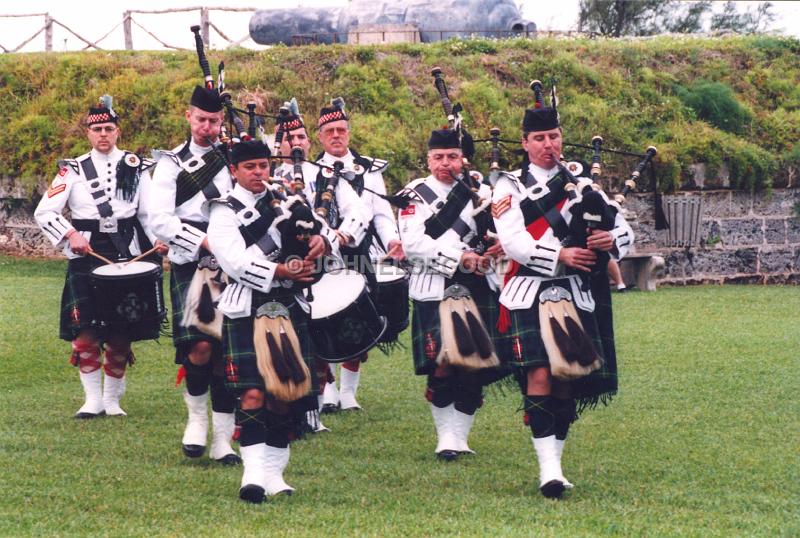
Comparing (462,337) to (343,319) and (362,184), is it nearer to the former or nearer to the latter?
(343,319)

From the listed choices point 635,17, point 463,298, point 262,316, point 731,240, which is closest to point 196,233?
point 262,316

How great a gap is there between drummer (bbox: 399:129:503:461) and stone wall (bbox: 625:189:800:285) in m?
9.55

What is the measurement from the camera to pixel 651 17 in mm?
28703

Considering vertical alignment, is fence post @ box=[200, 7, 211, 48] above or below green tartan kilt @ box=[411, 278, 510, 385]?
above

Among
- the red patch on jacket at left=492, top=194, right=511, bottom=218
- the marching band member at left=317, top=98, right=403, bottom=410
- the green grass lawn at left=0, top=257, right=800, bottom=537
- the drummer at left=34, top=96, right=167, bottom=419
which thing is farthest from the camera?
the drummer at left=34, top=96, right=167, bottom=419

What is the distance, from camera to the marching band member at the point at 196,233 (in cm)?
669

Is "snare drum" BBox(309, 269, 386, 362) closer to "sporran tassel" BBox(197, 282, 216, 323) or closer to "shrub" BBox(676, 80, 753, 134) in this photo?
"sporran tassel" BBox(197, 282, 216, 323)

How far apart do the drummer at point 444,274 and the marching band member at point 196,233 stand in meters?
1.10

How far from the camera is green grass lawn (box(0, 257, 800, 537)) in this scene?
Result: 543 cm

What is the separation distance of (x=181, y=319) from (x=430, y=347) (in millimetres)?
1371

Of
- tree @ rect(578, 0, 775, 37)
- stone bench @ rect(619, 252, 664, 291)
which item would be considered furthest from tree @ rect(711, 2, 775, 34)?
stone bench @ rect(619, 252, 664, 291)

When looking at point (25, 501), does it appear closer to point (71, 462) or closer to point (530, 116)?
point (71, 462)

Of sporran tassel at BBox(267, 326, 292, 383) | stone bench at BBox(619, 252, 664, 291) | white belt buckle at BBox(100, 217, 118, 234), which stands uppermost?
white belt buckle at BBox(100, 217, 118, 234)

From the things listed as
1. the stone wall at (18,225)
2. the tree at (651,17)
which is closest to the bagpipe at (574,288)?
the stone wall at (18,225)
